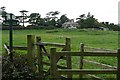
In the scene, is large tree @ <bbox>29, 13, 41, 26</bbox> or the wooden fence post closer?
the wooden fence post

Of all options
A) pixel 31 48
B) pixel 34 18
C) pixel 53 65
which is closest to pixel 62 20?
pixel 34 18

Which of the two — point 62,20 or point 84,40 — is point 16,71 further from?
point 62,20

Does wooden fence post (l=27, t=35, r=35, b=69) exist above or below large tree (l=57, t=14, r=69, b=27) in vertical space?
below

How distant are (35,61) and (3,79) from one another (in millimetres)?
1997

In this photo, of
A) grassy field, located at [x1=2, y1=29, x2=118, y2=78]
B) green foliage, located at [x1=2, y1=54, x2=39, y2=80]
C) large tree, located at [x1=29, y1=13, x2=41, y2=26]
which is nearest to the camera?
green foliage, located at [x1=2, y1=54, x2=39, y2=80]

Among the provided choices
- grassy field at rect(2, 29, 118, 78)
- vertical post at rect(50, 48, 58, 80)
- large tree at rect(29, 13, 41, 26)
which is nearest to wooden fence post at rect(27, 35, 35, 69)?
vertical post at rect(50, 48, 58, 80)

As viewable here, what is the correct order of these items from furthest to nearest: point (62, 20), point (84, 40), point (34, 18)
Answer: point (62, 20) < point (34, 18) < point (84, 40)

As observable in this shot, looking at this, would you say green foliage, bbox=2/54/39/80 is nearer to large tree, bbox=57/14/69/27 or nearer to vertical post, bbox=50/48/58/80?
vertical post, bbox=50/48/58/80

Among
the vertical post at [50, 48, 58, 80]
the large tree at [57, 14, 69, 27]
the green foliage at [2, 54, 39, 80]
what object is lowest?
the green foliage at [2, 54, 39, 80]

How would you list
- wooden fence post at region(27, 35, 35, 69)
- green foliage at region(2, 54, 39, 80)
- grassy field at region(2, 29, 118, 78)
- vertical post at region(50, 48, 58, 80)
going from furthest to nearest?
1. grassy field at region(2, 29, 118, 78)
2. wooden fence post at region(27, 35, 35, 69)
3. green foliage at region(2, 54, 39, 80)
4. vertical post at region(50, 48, 58, 80)

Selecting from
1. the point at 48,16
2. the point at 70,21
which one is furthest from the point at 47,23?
the point at 70,21

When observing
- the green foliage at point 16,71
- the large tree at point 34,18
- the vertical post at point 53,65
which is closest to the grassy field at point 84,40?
the green foliage at point 16,71

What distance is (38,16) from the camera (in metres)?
123

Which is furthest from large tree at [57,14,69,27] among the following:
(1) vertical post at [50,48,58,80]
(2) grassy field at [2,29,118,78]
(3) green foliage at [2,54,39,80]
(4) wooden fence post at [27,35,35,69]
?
(1) vertical post at [50,48,58,80]
